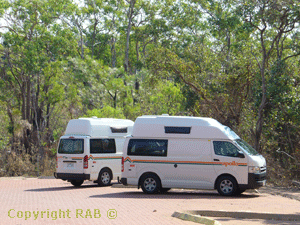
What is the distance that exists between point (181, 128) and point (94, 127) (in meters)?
4.62

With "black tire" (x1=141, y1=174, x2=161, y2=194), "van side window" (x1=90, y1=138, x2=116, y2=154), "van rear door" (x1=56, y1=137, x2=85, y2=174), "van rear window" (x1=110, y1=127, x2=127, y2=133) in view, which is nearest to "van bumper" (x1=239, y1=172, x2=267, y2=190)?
"black tire" (x1=141, y1=174, x2=161, y2=194)

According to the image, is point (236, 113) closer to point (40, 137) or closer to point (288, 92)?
point (288, 92)

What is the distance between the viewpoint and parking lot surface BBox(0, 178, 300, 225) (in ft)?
37.0

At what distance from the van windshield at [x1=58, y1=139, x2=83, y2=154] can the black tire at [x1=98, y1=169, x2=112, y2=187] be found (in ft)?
4.48

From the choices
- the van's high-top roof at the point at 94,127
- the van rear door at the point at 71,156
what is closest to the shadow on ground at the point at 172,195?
the van rear door at the point at 71,156

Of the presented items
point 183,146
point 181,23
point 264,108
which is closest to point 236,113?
point 264,108

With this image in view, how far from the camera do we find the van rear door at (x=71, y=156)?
792 inches

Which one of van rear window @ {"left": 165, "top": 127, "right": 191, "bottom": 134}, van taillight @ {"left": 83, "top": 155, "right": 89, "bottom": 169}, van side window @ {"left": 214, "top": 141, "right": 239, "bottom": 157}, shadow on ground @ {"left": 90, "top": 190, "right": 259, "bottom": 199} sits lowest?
shadow on ground @ {"left": 90, "top": 190, "right": 259, "bottom": 199}

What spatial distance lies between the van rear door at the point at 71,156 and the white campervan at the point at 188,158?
3.03 metres

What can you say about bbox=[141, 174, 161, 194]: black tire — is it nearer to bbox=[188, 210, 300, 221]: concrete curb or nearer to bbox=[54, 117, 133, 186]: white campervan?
bbox=[54, 117, 133, 186]: white campervan

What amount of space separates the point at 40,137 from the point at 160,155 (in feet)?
70.7

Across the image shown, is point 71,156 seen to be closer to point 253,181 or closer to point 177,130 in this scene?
point 177,130

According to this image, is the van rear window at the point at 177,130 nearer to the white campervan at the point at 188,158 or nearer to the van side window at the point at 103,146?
the white campervan at the point at 188,158

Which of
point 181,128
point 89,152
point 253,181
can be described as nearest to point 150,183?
point 181,128
